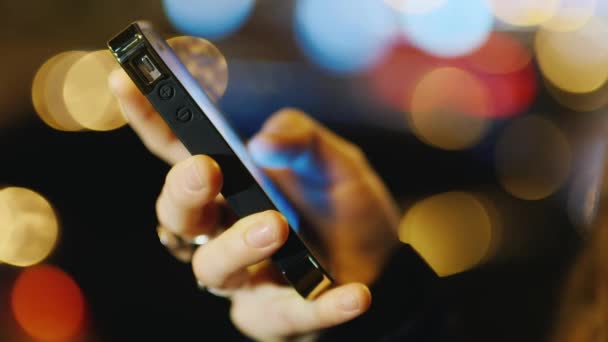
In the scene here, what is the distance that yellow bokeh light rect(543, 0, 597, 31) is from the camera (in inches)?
206

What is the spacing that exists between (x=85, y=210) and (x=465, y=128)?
9.19 feet

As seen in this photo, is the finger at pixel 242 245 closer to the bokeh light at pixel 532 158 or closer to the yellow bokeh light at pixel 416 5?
the bokeh light at pixel 532 158

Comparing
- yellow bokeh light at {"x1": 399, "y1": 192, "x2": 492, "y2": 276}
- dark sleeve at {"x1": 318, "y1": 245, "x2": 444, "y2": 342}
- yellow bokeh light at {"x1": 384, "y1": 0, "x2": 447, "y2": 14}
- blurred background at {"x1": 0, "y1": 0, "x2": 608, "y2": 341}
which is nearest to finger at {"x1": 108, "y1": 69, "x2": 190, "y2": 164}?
blurred background at {"x1": 0, "y1": 0, "x2": 608, "y2": 341}

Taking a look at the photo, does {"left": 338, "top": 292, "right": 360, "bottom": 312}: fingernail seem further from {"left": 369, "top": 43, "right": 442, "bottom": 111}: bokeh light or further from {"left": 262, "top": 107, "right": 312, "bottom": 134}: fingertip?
{"left": 369, "top": 43, "right": 442, "bottom": 111}: bokeh light

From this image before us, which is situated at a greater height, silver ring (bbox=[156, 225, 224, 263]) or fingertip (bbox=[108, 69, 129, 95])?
fingertip (bbox=[108, 69, 129, 95])

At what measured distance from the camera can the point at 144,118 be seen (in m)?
0.66

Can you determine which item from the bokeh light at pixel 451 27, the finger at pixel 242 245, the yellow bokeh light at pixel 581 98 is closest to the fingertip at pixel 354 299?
the finger at pixel 242 245

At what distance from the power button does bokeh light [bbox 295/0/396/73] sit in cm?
320

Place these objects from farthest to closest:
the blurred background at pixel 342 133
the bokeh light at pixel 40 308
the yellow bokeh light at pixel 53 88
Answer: the yellow bokeh light at pixel 53 88 < the bokeh light at pixel 40 308 < the blurred background at pixel 342 133

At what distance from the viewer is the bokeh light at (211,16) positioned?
10.2 ft

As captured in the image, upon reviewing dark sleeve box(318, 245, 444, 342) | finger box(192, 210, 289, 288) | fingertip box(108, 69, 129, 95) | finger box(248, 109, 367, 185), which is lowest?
dark sleeve box(318, 245, 444, 342)

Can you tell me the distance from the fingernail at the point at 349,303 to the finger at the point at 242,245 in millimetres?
107

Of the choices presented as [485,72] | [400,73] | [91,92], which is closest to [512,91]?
[485,72]

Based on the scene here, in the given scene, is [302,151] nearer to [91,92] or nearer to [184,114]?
[184,114]
